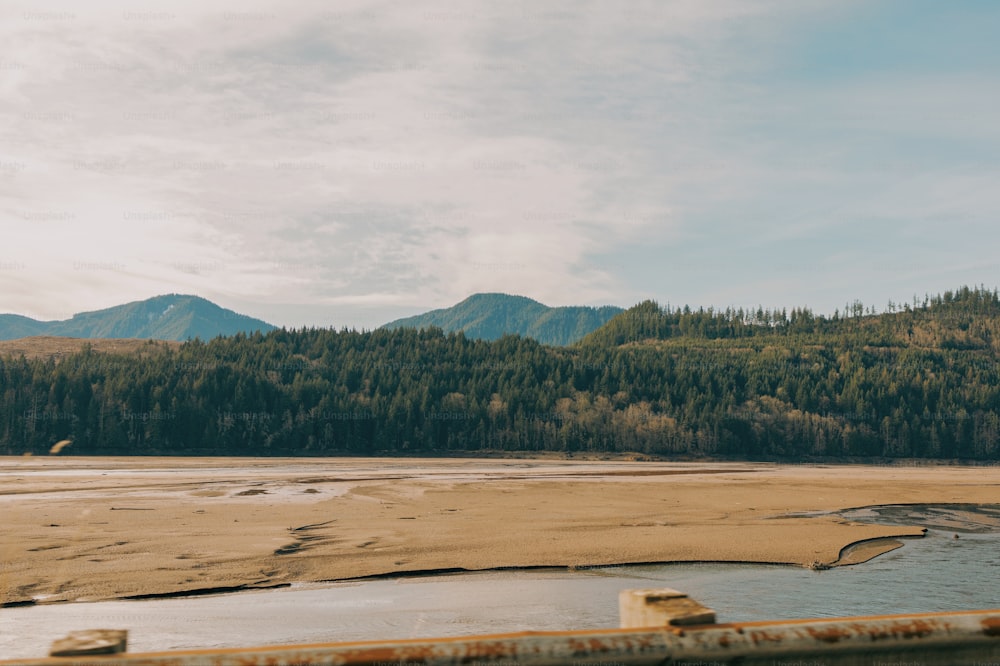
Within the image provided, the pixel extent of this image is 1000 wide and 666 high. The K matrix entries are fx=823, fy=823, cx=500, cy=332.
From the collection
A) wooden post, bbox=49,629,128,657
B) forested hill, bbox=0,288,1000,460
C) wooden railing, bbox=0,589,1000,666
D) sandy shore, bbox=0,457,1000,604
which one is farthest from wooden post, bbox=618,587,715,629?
forested hill, bbox=0,288,1000,460

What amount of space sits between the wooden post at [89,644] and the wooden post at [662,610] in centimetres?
310

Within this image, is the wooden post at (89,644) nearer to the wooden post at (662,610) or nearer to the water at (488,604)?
the wooden post at (662,610)

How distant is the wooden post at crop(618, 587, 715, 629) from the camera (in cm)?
520

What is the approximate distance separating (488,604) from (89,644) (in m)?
16.7

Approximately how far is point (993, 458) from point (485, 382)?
114301mm

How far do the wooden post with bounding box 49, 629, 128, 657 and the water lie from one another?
1139cm

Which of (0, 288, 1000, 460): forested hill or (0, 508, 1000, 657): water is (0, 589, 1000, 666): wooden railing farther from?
(0, 288, 1000, 460): forested hill

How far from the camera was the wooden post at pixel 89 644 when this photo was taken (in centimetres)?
447

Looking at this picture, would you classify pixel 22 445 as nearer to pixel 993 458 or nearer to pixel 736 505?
pixel 736 505

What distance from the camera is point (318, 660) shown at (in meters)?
4.53

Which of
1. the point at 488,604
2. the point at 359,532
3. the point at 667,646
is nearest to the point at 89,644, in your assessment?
the point at 667,646

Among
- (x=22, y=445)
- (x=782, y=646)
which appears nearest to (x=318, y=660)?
(x=782, y=646)

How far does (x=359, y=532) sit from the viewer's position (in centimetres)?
3312

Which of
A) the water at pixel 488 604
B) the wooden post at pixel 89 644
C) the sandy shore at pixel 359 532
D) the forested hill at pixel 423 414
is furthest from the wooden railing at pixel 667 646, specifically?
the forested hill at pixel 423 414
